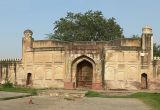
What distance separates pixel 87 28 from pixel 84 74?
21519 millimetres

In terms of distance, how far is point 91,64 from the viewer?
3494 centimetres

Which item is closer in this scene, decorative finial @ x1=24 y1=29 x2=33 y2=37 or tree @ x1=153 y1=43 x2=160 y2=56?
decorative finial @ x1=24 y1=29 x2=33 y2=37

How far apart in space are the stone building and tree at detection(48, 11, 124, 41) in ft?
63.9

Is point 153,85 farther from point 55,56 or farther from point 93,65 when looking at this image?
point 55,56

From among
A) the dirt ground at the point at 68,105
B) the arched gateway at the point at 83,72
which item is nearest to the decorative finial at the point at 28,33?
the arched gateway at the point at 83,72

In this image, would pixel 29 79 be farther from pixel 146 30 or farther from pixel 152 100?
pixel 152 100

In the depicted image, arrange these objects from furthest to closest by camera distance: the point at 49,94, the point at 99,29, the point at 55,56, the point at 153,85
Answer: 1. the point at 99,29
2. the point at 55,56
3. the point at 153,85
4. the point at 49,94

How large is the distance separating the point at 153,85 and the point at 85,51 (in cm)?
676

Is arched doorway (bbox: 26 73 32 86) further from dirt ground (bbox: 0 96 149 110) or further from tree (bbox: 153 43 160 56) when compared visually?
tree (bbox: 153 43 160 56)

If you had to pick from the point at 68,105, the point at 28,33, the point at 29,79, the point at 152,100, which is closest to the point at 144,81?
the point at 152,100

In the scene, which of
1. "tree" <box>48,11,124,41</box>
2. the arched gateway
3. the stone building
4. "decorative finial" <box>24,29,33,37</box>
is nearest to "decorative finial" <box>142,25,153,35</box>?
the stone building

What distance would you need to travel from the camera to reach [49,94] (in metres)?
28.5

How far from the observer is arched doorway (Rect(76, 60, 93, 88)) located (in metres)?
35.3

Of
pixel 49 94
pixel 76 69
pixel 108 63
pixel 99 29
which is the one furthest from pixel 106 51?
pixel 99 29
